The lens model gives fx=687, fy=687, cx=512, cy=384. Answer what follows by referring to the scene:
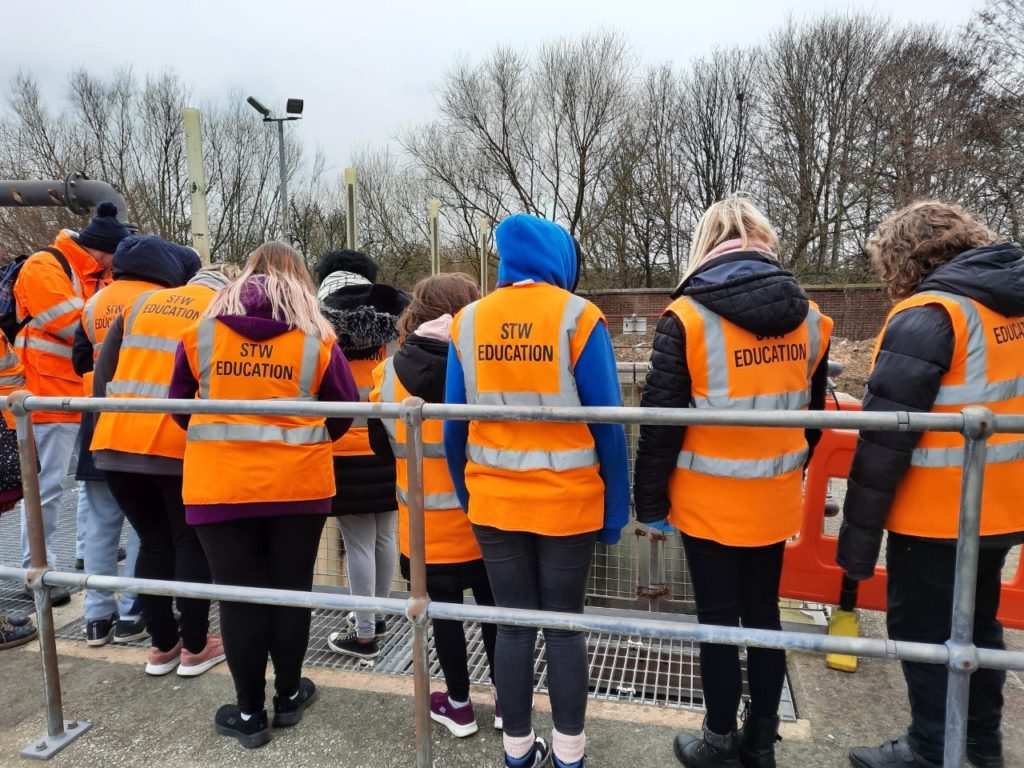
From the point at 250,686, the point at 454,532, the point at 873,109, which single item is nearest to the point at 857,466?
the point at 454,532

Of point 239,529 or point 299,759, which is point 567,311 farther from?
point 299,759

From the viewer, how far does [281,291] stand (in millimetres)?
2430

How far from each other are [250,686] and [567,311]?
1.72m

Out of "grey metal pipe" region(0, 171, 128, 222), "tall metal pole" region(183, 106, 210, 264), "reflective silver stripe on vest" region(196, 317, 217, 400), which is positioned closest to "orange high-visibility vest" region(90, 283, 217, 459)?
"reflective silver stripe on vest" region(196, 317, 217, 400)

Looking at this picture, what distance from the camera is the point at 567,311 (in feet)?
6.59

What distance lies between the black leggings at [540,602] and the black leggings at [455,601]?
21cm

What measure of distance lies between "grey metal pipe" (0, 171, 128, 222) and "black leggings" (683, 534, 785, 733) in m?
7.94

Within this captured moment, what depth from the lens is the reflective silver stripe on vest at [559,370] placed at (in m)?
2.00

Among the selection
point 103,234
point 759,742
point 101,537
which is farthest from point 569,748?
point 103,234

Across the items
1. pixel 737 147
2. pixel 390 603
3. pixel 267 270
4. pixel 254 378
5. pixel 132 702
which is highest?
pixel 737 147

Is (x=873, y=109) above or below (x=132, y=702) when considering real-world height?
above

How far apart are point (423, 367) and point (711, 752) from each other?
1580 millimetres

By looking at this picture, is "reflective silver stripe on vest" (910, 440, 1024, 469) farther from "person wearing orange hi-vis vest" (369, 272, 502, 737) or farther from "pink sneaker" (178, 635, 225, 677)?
"pink sneaker" (178, 635, 225, 677)

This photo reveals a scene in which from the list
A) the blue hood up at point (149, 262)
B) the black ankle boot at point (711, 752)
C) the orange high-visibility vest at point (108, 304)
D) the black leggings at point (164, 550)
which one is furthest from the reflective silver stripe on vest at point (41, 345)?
the black ankle boot at point (711, 752)
